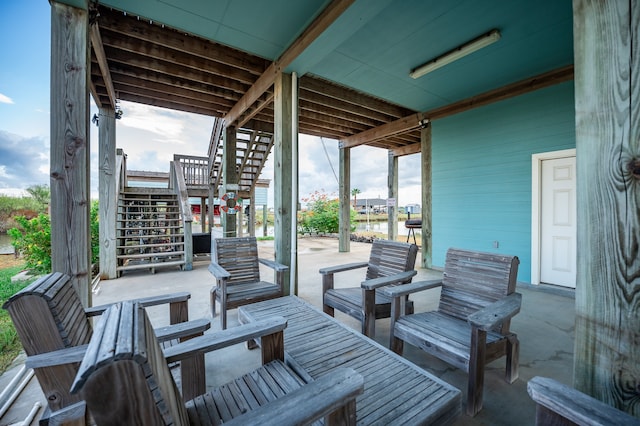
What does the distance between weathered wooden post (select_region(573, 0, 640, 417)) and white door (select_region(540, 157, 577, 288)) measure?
382cm

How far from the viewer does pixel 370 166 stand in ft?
98.6

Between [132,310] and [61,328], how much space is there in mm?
543

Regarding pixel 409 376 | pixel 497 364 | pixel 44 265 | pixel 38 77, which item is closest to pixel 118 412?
pixel 409 376

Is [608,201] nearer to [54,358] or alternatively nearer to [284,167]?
[54,358]

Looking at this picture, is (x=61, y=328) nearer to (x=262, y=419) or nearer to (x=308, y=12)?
(x=262, y=419)

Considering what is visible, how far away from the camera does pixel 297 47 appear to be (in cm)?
285

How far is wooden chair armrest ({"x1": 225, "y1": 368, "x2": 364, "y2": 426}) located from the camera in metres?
0.75

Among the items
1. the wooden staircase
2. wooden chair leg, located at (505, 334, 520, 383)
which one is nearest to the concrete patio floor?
wooden chair leg, located at (505, 334, 520, 383)

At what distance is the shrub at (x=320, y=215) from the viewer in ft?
35.6

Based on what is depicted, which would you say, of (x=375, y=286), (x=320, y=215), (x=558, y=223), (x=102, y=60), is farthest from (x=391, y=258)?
(x=320, y=215)

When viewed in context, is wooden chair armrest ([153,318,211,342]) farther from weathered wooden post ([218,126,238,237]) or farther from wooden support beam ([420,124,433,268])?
wooden support beam ([420,124,433,268])

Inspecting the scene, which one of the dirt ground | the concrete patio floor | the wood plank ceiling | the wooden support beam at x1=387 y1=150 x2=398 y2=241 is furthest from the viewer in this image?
the wooden support beam at x1=387 y1=150 x2=398 y2=241

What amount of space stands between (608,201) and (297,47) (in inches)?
114

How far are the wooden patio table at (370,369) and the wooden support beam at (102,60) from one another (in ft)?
10.6
